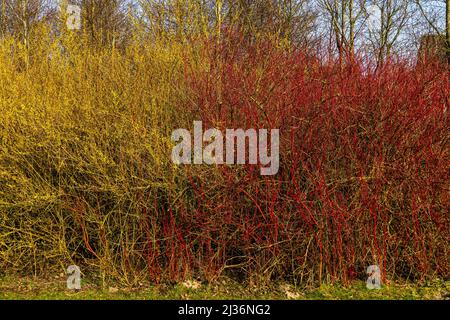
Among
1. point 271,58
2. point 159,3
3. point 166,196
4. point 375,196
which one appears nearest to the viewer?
point 375,196

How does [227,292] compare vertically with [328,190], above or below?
below

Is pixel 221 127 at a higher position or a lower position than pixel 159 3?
lower

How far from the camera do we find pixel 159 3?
645 cm

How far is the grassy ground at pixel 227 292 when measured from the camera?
4637 mm

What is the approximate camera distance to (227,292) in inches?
188

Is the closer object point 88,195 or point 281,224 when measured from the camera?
point 281,224

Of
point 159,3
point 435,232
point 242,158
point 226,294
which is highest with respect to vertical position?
point 159,3

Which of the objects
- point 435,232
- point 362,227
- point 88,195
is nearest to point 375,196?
point 362,227

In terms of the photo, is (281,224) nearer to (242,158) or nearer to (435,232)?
(242,158)

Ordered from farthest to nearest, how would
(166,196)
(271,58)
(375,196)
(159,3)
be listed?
(159,3) → (271,58) → (166,196) → (375,196)

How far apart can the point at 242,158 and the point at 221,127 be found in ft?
1.40

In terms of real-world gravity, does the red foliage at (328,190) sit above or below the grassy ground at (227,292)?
above

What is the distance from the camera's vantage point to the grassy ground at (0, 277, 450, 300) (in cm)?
464

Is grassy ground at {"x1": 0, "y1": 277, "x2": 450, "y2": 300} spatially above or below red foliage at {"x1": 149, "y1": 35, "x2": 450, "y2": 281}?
below
